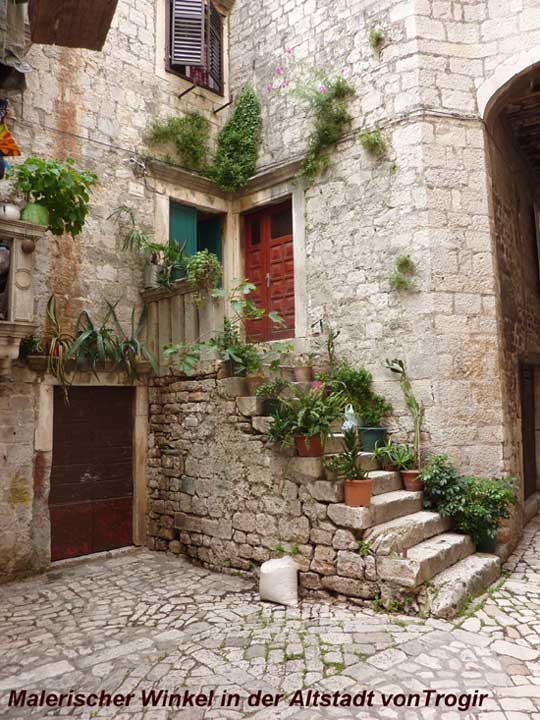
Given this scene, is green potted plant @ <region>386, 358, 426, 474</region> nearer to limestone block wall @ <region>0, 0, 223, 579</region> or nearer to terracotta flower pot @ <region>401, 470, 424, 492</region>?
terracotta flower pot @ <region>401, 470, 424, 492</region>

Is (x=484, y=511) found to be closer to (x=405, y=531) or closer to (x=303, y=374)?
(x=405, y=531)

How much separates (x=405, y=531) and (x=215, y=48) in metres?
7.21

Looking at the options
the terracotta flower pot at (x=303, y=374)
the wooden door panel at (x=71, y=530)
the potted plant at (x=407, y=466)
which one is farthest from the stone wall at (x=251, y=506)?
the terracotta flower pot at (x=303, y=374)

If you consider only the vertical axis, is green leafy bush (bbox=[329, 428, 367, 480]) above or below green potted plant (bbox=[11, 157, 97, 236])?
below

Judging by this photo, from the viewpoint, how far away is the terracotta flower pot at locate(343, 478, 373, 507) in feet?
14.3

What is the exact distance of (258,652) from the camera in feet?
11.5

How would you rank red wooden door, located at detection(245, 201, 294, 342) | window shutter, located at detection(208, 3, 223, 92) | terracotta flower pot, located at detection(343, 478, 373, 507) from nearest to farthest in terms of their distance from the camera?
1. terracotta flower pot, located at detection(343, 478, 373, 507)
2. red wooden door, located at detection(245, 201, 294, 342)
3. window shutter, located at detection(208, 3, 223, 92)

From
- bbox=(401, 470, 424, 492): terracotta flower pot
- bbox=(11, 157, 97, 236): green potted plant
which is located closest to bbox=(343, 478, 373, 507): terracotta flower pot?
bbox=(401, 470, 424, 492): terracotta flower pot

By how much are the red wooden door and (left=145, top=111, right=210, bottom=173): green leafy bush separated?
109 cm

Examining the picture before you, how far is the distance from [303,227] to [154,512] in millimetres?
3959

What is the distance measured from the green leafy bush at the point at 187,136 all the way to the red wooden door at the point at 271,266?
Answer: 1091mm

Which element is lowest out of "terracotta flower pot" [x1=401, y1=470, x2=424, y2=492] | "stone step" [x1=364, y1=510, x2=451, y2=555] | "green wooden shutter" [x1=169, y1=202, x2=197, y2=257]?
"stone step" [x1=364, y1=510, x2=451, y2=555]

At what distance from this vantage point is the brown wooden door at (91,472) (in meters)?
5.78

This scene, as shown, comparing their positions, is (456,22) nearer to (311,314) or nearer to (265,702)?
(311,314)
